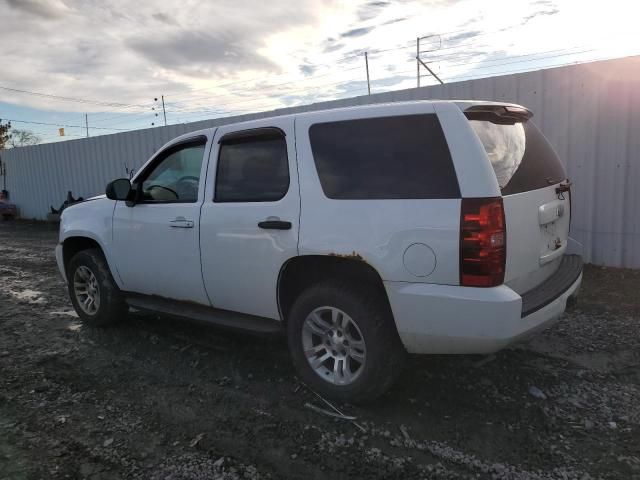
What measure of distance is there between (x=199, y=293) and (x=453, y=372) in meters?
2.09

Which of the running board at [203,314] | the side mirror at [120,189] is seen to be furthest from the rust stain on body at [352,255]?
the side mirror at [120,189]

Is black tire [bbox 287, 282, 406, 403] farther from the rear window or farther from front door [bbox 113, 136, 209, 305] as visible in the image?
front door [bbox 113, 136, 209, 305]

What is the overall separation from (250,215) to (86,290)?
2.63 m

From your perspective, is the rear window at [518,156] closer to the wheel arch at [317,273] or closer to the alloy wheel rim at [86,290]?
the wheel arch at [317,273]

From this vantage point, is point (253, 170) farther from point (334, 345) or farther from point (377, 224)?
point (334, 345)

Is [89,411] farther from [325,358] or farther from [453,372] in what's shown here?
[453,372]

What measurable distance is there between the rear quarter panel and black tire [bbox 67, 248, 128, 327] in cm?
251

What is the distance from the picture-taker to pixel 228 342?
4.59m

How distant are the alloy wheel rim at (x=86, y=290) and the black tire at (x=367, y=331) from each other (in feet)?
8.83

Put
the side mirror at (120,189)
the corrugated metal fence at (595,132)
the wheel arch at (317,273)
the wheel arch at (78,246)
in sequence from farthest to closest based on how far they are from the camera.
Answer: the corrugated metal fence at (595,132) < the wheel arch at (78,246) < the side mirror at (120,189) < the wheel arch at (317,273)

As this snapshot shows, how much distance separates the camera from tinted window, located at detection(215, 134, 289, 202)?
3.55 metres

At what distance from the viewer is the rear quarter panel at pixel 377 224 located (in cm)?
280

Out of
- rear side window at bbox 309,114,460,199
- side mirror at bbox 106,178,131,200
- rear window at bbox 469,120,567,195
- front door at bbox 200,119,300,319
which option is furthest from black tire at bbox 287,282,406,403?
side mirror at bbox 106,178,131,200

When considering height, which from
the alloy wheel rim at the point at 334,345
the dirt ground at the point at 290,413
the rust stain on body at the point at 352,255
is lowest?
the dirt ground at the point at 290,413
